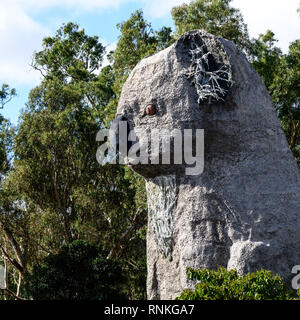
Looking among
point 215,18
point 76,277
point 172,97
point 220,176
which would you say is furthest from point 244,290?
point 215,18

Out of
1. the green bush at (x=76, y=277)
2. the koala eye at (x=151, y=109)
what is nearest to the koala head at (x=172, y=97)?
the koala eye at (x=151, y=109)

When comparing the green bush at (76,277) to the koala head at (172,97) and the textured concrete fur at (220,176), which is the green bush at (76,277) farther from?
the koala head at (172,97)

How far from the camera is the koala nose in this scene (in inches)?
302

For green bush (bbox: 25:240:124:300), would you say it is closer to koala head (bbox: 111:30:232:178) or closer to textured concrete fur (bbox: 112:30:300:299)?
textured concrete fur (bbox: 112:30:300:299)

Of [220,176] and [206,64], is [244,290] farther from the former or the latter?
[206,64]

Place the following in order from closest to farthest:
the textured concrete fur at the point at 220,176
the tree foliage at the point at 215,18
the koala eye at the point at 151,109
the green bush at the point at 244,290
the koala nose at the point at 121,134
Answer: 1. the green bush at the point at 244,290
2. the textured concrete fur at the point at 220,176
3. the koala eye at the point at 151,109
4. the koala nose at the point at 121,134
5. the tree foliage at the point at 215,18

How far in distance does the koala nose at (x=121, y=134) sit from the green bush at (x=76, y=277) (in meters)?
7.23

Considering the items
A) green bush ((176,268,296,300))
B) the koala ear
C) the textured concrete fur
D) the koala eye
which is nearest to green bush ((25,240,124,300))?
the textured concrete fur

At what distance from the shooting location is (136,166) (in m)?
7.74

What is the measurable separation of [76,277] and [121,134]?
7.81 m

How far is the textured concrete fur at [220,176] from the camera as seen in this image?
695 centimetres

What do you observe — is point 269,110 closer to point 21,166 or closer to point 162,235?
point 162,235
